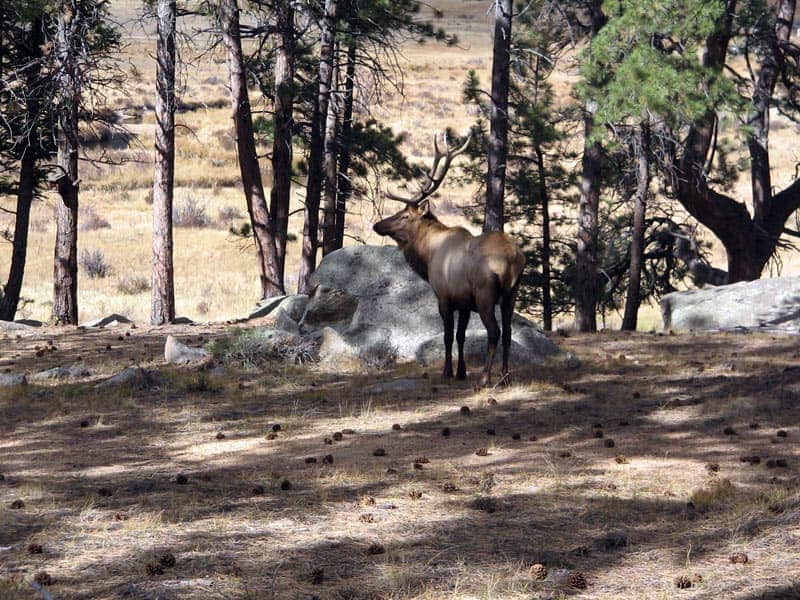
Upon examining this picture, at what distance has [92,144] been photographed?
5094cm

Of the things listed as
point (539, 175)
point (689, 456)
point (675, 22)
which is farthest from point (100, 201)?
point (689, 456)

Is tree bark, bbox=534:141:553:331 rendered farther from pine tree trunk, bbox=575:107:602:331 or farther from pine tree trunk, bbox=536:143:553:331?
pine tree trunk, bbox=575:107:602:331

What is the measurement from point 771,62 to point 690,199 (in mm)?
3224

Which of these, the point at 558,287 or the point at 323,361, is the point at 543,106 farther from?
the point at 323,361

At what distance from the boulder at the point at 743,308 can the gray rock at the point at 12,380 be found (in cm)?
1059

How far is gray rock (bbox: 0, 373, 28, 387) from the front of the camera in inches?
478

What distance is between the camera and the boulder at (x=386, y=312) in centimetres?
1341

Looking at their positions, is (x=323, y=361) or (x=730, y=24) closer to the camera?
(x=323, y=361)

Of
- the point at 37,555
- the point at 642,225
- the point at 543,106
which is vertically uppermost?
the point at 543,106

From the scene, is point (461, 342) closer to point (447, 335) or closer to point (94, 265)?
point (447, 335)

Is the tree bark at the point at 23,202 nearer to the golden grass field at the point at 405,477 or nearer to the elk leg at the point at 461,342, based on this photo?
the golden grass field at the point at 405,477

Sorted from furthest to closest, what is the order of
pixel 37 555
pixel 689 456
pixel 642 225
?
pixel 642 225
pixel 689 456
pixel 37 555

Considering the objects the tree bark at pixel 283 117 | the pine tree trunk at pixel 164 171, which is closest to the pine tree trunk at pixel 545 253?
the tree bark at pixel 283 117

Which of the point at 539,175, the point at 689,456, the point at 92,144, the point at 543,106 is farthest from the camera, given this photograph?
the point at 92,144
